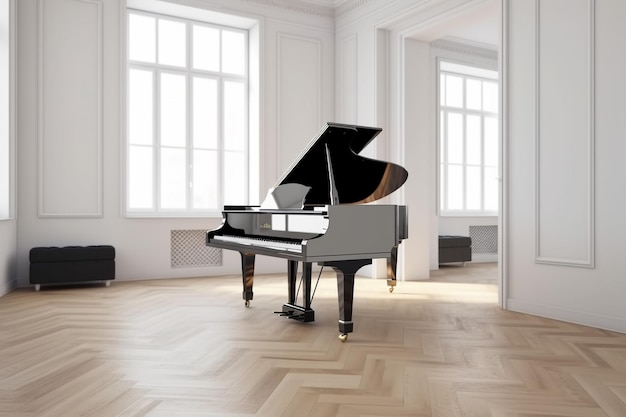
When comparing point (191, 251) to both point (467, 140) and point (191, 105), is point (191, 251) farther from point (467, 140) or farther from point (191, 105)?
point (467, 140)

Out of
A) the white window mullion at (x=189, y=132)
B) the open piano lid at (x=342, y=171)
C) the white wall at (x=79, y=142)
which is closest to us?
the open piano lid at (x=342, y=171)

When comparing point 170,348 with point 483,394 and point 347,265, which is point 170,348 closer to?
point 347,265

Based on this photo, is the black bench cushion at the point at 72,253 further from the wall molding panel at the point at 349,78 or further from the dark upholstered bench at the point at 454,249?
the dark upholstered bench at the point at 454,249

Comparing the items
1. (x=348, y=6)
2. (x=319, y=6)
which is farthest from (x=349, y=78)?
(x=319, y=6)

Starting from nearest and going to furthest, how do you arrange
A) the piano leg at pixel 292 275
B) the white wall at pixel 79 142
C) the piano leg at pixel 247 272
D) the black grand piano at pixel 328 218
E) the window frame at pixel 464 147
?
1. the black grand piano at pixel 328 218
2. the piano leg at pixel 292 275
3. the piano leg at pixel 247 272
4. the white wall at pixel 79 142
5. the window frame at pixel 464 147

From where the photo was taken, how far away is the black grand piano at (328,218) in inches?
144

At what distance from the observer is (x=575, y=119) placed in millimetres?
4387

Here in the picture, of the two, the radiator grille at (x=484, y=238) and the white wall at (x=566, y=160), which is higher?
the white wall at (x=566, y=160)

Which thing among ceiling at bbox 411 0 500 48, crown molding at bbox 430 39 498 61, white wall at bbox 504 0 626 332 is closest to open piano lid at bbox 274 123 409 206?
white wall at bbox 504 0 626 332

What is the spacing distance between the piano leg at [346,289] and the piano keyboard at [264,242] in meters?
0.27

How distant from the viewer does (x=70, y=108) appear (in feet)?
20.7

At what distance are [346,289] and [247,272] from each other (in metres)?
1.33

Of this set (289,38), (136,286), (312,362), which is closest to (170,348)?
Answer: (312,362)

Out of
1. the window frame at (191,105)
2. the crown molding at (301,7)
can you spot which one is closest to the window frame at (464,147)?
the crown molding at (301,7)
